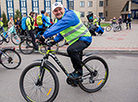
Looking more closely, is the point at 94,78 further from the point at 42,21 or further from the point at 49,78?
the point at 42,21

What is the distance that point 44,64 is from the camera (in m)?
2.84

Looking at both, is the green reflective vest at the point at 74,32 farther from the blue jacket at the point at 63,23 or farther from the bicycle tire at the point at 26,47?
the bicycle tire at the point at 26,47

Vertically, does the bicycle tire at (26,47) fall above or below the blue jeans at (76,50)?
below

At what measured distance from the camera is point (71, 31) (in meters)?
2.97

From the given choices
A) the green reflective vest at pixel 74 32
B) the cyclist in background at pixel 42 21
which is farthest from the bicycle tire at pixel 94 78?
the cyclist in background at pixel 42 21

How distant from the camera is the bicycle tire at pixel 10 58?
16.6 ft

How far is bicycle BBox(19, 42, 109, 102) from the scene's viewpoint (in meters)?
2.87

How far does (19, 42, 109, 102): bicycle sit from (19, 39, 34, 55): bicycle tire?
176 inches

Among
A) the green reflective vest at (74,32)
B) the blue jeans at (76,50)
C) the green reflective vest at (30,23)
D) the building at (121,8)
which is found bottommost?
the blue jeans at (76,50)

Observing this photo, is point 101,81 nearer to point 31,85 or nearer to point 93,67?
point 93,67

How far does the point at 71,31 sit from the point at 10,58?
2.98 metres

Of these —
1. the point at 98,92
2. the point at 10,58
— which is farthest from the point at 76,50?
the point at 10,58

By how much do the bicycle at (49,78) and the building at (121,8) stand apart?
47401mm

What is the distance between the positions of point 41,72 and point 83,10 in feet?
152
